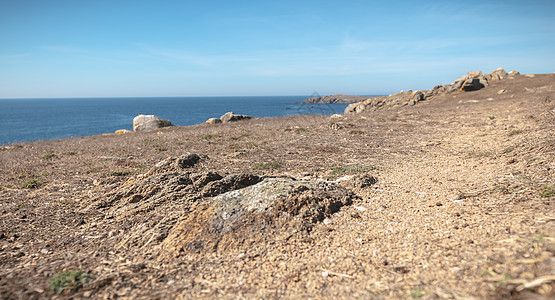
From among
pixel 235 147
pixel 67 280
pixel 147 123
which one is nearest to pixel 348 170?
pixel 235 147

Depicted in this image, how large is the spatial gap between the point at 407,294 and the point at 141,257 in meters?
3.30

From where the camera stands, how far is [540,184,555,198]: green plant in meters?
4.35

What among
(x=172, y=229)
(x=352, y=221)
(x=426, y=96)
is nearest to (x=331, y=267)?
(x=352, y=221)

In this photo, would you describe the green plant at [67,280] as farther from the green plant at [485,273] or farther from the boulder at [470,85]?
the boulder at [470,85]

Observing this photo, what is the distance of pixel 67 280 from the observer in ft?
11.1

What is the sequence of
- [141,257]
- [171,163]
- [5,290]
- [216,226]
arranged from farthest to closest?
[171,163] < [216,226] < [141,257] < [5,290]

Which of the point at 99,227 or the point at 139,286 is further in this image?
the point at 99,227

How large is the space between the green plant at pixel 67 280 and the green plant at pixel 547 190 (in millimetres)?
6175

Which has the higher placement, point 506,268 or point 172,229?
point 506,268

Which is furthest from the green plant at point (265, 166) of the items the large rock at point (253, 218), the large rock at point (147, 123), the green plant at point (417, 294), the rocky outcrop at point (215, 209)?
the large rock at point (147, 123)

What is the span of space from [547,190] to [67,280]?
21.4 feet

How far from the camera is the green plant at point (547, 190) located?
14.3ft

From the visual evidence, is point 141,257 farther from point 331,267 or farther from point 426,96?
point 426,96

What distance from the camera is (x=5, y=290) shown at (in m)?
3.22
